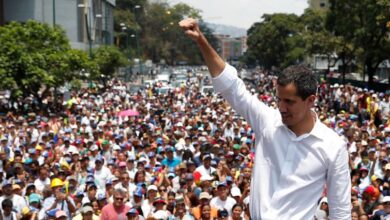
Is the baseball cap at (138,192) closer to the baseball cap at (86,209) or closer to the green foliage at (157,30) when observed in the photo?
the baseball cap at (86,209)

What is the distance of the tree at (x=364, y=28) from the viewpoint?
4075cm

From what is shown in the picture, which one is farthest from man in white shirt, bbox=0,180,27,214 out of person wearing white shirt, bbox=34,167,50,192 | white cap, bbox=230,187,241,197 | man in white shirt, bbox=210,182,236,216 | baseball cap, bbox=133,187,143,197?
white cap, bbox=230,187,241,197

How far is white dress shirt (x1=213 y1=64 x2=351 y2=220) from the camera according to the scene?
116 inches

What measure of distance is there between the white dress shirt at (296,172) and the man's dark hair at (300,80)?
6.3 inches

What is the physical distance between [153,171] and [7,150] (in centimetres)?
431

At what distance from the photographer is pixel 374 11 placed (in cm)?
4028

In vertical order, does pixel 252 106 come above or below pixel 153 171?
above

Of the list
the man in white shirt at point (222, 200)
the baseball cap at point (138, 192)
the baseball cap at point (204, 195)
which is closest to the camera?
the baseball cap at point (204, 195)

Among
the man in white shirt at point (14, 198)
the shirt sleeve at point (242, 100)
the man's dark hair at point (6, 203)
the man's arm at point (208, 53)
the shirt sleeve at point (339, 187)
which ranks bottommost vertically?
the man in white shirt at point (14, 198)

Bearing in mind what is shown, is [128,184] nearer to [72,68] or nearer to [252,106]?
[252,106]

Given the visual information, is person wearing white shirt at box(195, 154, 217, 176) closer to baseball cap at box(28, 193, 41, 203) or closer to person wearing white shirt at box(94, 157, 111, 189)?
person wearing white shirt at box(94, 157, 111, 189)

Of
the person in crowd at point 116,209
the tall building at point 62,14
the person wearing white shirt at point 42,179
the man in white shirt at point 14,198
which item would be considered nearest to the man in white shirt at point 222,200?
the person in crowd at point 116,209

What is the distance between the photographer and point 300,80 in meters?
2.91

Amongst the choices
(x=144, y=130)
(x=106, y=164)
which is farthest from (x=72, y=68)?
(x=106, y=164)
